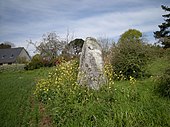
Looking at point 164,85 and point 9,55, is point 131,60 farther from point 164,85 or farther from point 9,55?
point 9,55

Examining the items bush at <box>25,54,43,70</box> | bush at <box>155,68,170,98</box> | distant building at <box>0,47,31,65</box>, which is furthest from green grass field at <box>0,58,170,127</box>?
distant building at <box>0,47,31,65</box>

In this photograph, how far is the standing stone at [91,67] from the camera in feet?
27.3

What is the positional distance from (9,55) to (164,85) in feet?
180

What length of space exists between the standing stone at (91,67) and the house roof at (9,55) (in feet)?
163

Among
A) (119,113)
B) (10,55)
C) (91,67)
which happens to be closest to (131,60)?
(91,67)

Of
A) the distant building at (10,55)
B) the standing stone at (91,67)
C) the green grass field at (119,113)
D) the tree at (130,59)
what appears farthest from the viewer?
the distant building at (10,55)

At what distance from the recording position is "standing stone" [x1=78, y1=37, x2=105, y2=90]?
327 inches

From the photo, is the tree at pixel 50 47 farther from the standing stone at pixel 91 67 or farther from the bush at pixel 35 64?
the standing stone at pixel 91 67

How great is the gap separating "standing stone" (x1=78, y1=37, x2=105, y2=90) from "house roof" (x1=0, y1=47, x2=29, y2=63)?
49.8 metres

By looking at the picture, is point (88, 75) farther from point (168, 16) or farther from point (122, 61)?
point (168, 16)

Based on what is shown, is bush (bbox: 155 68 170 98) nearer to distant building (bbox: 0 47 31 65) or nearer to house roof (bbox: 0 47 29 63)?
distant building (bbox: 0 47 31 65)

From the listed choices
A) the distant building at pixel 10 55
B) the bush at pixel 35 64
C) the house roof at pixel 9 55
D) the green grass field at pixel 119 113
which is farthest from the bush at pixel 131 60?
the house roof at pixel 9 55

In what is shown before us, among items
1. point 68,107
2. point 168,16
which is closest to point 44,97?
point 68,107

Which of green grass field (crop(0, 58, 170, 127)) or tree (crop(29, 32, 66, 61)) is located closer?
green grass field (crop(0, 58, 170, 127))
